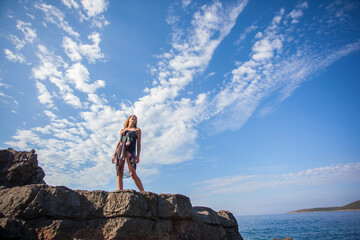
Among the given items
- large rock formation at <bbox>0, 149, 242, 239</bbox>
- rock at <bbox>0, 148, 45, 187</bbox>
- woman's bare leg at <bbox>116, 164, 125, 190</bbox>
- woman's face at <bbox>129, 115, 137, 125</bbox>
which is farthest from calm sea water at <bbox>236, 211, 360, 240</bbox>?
rock at <bbox>0, 148, 45, 187</bbox>

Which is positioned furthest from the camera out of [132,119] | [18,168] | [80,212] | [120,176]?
[132,119]

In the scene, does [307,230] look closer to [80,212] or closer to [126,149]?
[126,149]

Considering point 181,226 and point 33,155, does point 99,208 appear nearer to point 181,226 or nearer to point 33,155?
point 181,226

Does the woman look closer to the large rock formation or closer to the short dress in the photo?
the short dress

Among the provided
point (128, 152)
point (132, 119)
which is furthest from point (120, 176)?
point (132, 119)

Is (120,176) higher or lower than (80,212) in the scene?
higher

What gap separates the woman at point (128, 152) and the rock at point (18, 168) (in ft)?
7.80

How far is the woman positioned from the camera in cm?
649

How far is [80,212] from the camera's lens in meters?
4.35

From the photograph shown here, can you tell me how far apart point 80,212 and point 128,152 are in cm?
258

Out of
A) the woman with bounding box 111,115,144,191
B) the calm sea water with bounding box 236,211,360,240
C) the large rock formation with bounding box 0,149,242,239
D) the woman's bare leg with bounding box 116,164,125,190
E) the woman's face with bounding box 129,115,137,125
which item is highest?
the woman's face with bounding box 129,115,137,125

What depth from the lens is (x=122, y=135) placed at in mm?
7023

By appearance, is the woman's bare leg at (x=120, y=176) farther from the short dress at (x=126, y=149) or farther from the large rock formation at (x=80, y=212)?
the large rock formation at (x=80, y=212)

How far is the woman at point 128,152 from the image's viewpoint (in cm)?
649
